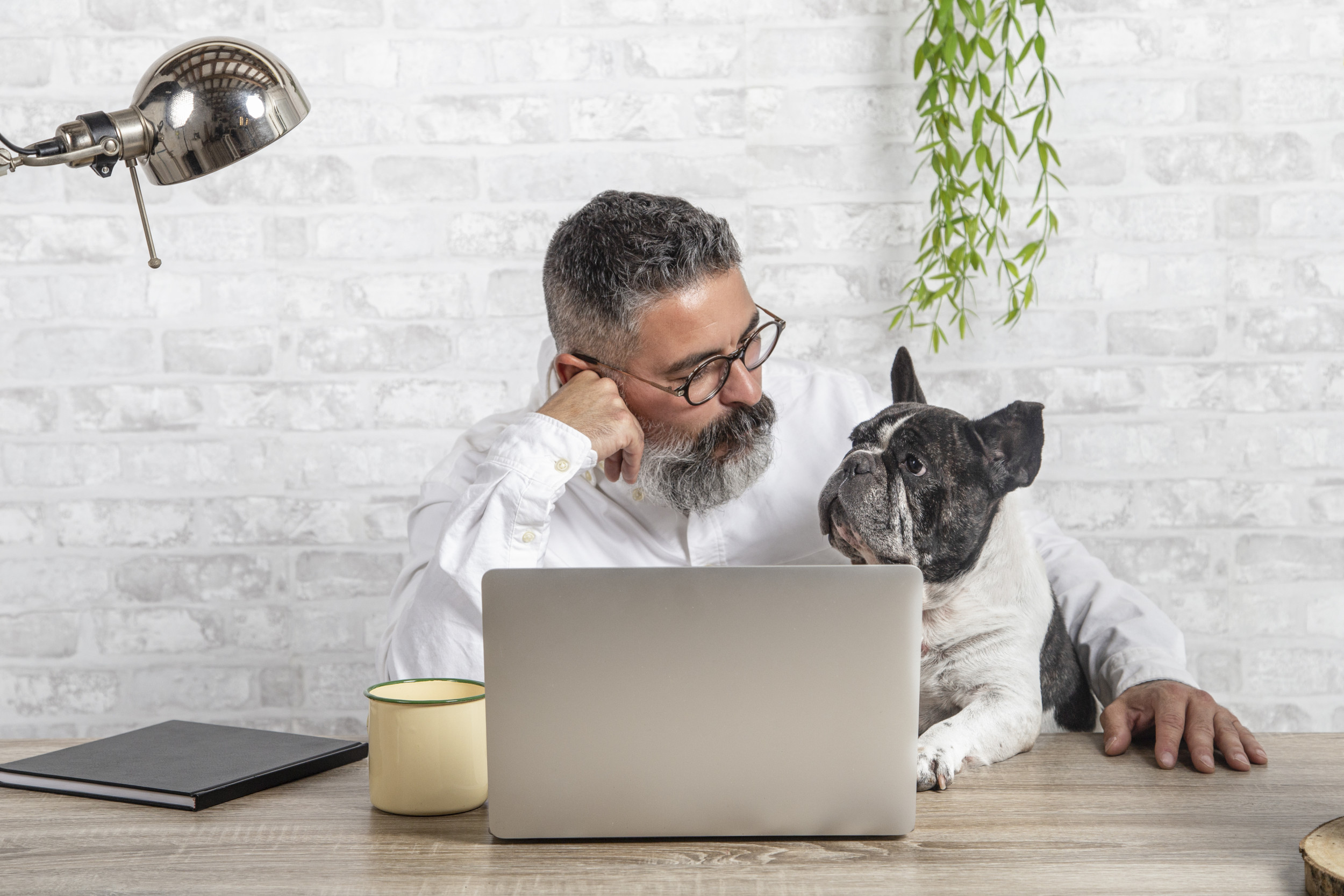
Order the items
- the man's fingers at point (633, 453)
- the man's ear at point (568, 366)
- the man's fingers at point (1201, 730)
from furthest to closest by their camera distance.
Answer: the man's ear at point (568, 366), the man's fingers at point (633, 453), the man's fingers at point (1201, 730)

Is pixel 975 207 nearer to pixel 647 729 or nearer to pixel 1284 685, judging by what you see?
pixel 1284 685

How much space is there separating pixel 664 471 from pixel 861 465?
427 millimetres

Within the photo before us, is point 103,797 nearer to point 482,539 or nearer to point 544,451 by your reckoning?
point 482,539

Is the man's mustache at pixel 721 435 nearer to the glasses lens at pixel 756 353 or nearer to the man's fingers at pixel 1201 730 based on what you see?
the glasses lens at pixel 756 353

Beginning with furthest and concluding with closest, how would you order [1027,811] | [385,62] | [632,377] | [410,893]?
[385,62] → [632,377] → [1027,811] → [410,893]

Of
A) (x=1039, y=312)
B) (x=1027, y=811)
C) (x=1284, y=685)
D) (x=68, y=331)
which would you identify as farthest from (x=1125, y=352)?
(x=68, y=331)

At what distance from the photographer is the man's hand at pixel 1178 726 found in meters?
1.07

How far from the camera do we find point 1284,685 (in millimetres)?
2127

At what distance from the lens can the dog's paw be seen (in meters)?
0.98

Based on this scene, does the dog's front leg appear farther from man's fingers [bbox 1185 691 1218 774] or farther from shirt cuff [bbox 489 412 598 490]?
shirt cuff [bbox 489 412 598 490]

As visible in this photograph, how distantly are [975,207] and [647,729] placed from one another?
4.98 feet

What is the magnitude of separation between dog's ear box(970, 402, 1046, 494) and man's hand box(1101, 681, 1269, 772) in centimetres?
27

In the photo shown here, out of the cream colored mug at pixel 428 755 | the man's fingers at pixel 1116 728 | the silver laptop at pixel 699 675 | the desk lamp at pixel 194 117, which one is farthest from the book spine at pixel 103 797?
the man's fingers at pixel 1116 728

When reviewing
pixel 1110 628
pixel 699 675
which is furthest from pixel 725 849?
pixel 1110 628
